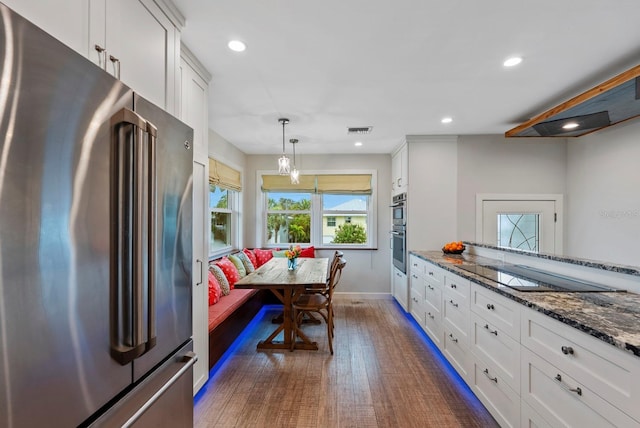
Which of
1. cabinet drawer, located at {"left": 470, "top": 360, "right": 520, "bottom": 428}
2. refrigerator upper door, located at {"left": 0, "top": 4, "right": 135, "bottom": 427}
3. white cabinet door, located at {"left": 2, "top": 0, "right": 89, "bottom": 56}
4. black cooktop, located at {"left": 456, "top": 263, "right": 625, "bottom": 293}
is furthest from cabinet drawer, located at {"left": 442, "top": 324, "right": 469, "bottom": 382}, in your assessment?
white cabinet door, located at {"left": 2, "top": 0, "right": 89, "bottom": 56}

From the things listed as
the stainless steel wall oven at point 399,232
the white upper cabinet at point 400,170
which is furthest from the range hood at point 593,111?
the stainless steel wall oven at point 399,232

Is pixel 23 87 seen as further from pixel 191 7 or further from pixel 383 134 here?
pixel 383 134

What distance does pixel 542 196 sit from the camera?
151 inches

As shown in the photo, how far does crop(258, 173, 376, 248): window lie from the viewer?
4.96m

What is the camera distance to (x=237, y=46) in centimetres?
191

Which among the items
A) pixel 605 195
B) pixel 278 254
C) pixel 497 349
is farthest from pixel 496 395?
pixel 278 254

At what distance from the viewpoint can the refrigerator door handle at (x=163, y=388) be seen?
95cm

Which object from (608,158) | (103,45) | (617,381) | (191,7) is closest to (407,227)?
(608,158)

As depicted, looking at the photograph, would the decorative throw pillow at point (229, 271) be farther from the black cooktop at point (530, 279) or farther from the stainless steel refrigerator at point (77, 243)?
the black cooktop at point (530, 279)

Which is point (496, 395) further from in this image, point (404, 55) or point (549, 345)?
point (404, 55)

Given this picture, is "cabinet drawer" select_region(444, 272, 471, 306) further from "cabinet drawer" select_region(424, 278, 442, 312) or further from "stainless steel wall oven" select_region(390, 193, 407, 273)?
"stainless steel wall oven" select_region(390, 193, 407, 273)

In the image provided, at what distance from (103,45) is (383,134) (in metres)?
3.28

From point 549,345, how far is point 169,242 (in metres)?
1.82

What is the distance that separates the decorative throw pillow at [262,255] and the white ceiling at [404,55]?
7.24 feet
